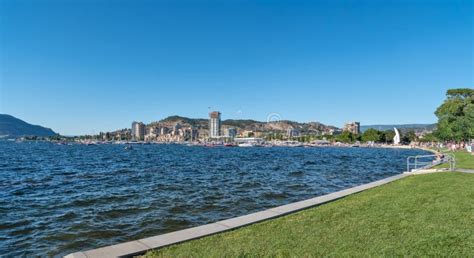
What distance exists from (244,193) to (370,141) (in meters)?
186

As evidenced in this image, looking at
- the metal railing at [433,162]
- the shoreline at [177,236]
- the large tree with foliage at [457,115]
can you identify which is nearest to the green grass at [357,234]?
the shoreline at [177,236]

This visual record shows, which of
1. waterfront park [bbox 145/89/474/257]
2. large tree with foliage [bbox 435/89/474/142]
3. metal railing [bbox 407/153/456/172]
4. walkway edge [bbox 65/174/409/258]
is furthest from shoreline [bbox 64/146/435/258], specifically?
large tree with foliage [bbox 435/89/474/142]

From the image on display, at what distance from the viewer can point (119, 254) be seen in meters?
5.49

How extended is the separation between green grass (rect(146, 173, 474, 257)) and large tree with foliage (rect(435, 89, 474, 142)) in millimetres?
49998

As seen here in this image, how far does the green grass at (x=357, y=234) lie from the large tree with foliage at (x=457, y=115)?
164ft

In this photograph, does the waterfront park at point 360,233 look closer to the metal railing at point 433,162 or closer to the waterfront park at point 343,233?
the waterfront park at point 343,233

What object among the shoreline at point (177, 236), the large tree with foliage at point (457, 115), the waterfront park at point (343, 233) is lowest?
the shoreline at point (177, 236)

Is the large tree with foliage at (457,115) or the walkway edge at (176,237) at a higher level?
the large tree with foliage at (457,115)

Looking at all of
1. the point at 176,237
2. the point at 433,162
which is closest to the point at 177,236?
the point at 176,237

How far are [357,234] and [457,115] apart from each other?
8146cm

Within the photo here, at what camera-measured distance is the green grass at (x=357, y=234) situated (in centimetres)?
532

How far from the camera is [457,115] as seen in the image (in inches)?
2808

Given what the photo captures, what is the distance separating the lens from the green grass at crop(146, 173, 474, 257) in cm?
532

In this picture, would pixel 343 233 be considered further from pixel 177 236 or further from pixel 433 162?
pixel 433 162
